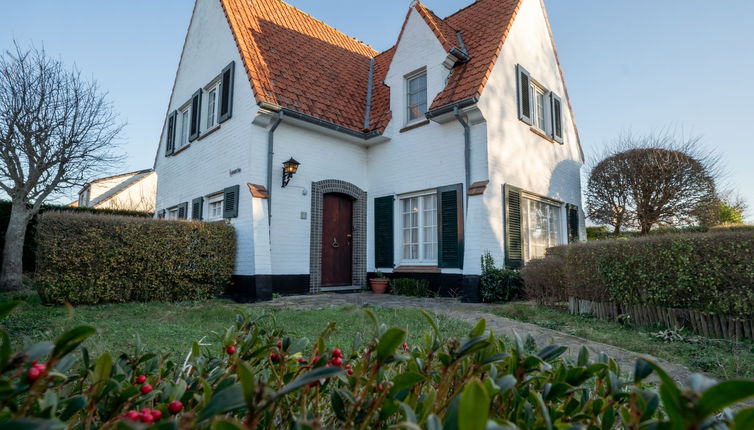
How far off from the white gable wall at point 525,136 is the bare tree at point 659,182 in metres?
1.06

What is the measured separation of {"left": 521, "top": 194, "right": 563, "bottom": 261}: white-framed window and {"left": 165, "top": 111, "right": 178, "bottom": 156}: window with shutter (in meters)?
11.4

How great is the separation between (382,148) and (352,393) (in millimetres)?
9865

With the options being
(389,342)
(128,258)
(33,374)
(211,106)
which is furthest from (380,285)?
(33,374)

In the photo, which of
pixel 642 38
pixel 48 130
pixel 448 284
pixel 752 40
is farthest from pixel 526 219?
pixel 48 130

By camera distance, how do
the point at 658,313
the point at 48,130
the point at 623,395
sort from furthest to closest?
the point at 48,130, the point at 658,313, the point at 623,395

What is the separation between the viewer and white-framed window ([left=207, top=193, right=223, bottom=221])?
396 inches

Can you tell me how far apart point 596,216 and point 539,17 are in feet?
21.1

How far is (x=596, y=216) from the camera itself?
12203mm

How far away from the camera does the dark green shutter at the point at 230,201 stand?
29.1 ft

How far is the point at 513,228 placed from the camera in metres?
8.90

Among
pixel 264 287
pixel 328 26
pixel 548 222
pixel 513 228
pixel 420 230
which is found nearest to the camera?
pixel 264 287

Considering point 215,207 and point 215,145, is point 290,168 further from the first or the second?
point 215,207

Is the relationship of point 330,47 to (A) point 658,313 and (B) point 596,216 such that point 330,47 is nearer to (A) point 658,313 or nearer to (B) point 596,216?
(B) point 596,216

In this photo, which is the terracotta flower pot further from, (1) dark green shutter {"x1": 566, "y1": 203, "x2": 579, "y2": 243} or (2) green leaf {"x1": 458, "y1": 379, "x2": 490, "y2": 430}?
(2) green leaf {"x1": 458, "y1": 379, "x2": 490, "y2": 430}
